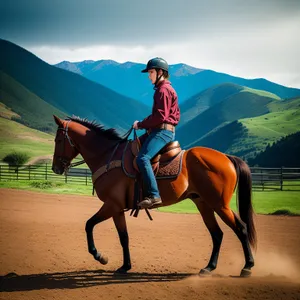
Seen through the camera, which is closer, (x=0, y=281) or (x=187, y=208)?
(x=0, y=281)

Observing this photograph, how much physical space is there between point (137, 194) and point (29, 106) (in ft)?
642

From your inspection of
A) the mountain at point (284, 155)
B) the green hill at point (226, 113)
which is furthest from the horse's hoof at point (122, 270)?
the green hill at point (226, 113)

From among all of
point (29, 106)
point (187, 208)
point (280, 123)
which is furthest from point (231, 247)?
point (29, 106)

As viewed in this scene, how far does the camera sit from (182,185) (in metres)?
5.78

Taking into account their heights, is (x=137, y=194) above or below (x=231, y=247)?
above

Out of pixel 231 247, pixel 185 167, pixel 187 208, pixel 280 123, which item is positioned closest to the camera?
pixel 185 167

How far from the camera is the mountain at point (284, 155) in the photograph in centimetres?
4838

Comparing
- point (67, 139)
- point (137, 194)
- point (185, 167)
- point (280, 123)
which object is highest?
point (280, 123)

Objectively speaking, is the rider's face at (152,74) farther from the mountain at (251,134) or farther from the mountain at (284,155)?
the mountain at (251,134)

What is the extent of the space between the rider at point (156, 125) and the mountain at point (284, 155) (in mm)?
42017

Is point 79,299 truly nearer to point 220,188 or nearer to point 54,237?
point 220,188

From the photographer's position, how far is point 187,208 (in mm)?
16297

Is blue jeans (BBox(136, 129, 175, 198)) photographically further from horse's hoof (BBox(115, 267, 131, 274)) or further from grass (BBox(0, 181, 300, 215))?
grass (BBox(0, 181, 300, 215))

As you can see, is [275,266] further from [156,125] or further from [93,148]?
[93,148]
